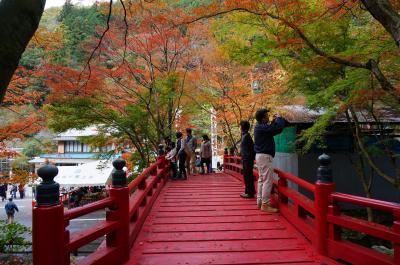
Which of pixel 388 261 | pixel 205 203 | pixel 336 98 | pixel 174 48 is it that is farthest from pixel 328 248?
pixel 174 48

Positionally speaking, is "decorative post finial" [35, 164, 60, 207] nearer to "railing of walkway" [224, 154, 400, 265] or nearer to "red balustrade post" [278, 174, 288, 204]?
"railing of walkway" [224, 154, 400, 265]

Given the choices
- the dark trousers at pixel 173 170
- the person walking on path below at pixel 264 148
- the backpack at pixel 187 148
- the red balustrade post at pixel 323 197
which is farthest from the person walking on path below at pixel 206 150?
the red balustrade post at pixel 323 197

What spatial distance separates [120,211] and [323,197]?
2.56 m

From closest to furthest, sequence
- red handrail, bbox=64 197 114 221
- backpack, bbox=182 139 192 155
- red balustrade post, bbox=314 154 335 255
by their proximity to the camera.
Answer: red handrail, bbox=64 197 114 221 < red balustrade post, bbox=314 154 335 255 < backpack, bbox=182 139 192 155

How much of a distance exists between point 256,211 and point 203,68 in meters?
11.3

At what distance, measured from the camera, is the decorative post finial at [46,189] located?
9.22ft

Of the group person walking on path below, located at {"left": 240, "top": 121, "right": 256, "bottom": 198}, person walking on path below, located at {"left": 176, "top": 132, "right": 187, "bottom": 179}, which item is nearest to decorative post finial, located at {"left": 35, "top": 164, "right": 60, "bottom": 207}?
person walking on path below, located at {"left": 240, "top": 121, "right": 256, "bottom": 198}

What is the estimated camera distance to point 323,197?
14.1 feet

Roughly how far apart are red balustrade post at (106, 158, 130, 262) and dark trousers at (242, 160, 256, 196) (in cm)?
382

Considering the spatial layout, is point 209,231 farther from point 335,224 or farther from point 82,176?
point 82,176

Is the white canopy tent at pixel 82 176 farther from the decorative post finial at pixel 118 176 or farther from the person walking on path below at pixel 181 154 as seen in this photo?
the decorative post finial at pixel 118 176

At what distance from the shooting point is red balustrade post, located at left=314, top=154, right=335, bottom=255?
4281 millimetres

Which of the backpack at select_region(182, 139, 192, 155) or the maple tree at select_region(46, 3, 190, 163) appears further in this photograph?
the maple tree at select_region(46, 3, 190, 163)

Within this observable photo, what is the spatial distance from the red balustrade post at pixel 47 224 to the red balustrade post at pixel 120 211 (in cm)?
130
